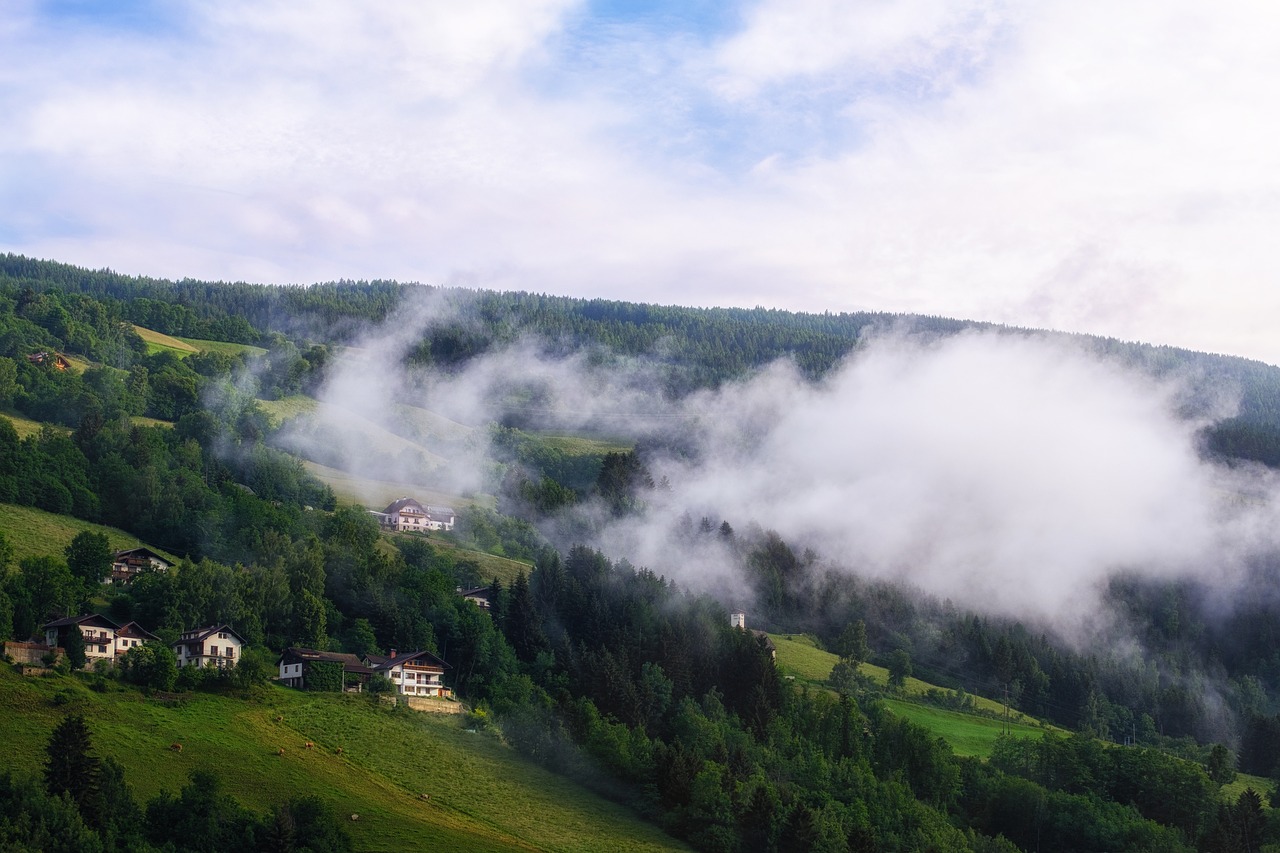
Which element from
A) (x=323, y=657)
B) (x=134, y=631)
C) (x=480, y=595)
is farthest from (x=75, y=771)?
(x=480, y=595)

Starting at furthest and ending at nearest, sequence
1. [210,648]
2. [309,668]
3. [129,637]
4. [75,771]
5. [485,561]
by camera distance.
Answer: [485,561] → [309,668] → [210,648] → [129,637] → [75,771]

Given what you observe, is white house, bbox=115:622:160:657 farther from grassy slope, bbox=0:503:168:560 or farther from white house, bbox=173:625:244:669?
grassy slope, bbox=0:503:168:560

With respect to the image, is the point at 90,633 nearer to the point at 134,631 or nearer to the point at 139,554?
the point at 134,631

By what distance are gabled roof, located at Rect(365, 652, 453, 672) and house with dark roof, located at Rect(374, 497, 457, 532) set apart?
185 ft

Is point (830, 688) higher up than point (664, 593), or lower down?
lower down

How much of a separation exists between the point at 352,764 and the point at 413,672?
2614cm

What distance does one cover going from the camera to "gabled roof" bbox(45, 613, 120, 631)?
106 metres

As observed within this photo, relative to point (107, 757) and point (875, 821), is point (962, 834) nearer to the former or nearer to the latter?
point (875, 821)

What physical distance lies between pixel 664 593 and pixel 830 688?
24599 millimetres

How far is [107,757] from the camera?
80.1 meters

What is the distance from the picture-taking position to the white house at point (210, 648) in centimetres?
11200

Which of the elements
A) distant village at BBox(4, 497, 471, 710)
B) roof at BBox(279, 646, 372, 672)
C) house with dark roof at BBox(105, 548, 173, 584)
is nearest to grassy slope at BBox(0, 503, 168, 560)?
house with dark roof at BBox(105, 548, 173, 584)

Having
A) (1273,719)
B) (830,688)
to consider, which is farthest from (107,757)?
(1273,719)

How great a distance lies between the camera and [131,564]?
130 metres
